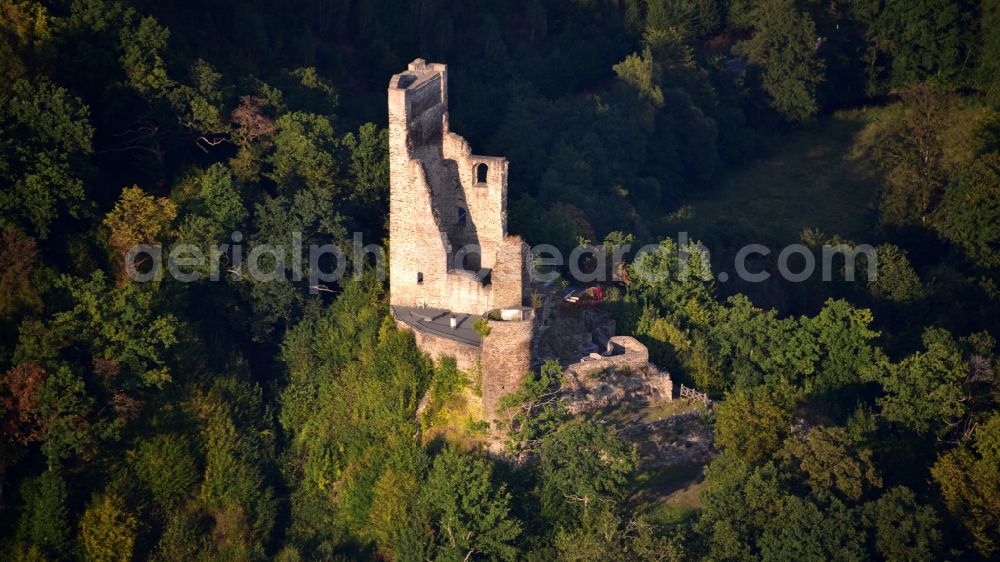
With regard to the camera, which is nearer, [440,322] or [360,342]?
[440,322]

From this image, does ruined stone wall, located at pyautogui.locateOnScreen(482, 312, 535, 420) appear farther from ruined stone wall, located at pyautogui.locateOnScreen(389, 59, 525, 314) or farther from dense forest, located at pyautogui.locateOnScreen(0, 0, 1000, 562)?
ruined stone wall, located at pyautogui.locateOnScreen(389, 59, 525, 314)

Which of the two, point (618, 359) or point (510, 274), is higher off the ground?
point (510, 274)

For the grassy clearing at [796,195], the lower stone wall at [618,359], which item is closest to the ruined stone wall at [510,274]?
the lower stone wall at [618,359]

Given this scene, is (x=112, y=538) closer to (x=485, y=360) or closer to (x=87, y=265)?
(x=87, y=265)

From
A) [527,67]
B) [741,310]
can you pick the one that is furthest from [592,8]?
[741,310]

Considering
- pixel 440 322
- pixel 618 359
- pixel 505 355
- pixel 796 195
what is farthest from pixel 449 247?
pixel 796 195

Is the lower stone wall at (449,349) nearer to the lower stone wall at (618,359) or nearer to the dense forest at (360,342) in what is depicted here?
the dense forest at (360,342)

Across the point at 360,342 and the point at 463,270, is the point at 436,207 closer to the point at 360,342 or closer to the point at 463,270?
the point at 463,270
